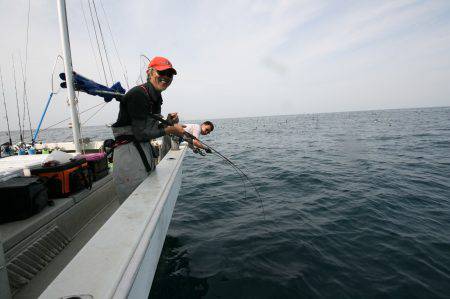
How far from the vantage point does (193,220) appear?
547 cm

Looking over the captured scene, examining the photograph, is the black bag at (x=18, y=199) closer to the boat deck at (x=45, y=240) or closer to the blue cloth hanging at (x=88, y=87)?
the boat deck at (x=45, y=240)

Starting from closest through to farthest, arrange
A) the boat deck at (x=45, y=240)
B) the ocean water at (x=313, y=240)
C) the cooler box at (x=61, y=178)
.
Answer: the boat deck at (x=45, y=240), the cooler box at (x=61, y=178), the ocean water at (x=313, y=240)

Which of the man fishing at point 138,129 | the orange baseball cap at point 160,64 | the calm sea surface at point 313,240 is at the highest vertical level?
the orange baseball cap at point 160,64

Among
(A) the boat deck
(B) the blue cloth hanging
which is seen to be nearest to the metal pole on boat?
(B) the blue cloth hanging

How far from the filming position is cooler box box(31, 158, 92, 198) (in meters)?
3.16

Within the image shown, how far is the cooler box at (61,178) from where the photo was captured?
10.4 ft

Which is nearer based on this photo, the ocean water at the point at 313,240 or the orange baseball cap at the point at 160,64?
the orange baseball cap at the point at 160,64

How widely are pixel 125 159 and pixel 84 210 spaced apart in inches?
52.0

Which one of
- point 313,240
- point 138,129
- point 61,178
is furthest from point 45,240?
point 313,240

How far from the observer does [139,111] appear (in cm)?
264

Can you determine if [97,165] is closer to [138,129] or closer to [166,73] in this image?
[138,129]

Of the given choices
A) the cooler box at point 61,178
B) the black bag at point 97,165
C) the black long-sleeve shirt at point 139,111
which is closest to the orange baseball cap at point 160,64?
the black long-sleeve shirt at point 139,111

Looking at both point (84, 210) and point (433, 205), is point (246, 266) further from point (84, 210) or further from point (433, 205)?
point (433, 205)

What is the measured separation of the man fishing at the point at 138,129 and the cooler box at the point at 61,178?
0.82 metres
